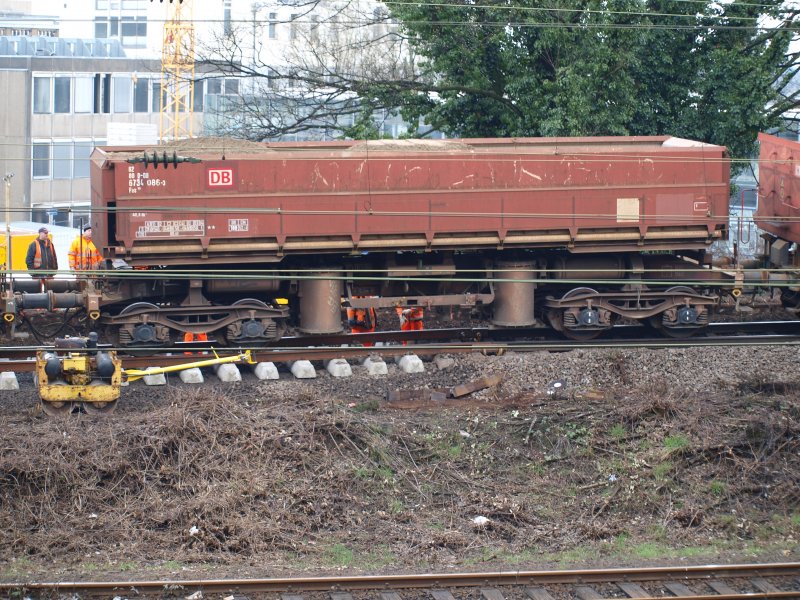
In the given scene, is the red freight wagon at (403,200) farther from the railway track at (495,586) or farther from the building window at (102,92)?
the building window at (102,92)

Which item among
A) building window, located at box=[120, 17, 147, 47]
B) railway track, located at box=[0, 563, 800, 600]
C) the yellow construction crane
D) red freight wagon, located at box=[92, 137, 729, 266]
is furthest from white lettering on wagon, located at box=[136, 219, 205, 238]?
building window, located at box=[120, 17, 147, 47]

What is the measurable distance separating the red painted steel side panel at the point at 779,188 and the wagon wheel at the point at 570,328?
334 cm

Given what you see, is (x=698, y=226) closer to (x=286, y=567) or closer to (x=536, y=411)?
(x=536, y=411)

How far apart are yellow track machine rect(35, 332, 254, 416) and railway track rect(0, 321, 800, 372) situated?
137cm

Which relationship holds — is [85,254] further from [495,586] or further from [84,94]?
[84,94]

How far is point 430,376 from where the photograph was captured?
14.5 meters

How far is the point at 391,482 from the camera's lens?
1104 centimetres

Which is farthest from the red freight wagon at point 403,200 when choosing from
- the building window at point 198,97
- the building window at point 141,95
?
the building window at point 198,97

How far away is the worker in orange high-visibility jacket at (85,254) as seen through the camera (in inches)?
656

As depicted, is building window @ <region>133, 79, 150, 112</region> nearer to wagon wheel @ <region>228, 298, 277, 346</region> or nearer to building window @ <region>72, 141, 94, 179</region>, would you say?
building window @ <region>72, 141, 94, 179</region>

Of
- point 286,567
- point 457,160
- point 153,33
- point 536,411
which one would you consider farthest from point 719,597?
point 153,33

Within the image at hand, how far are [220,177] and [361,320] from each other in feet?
12.4

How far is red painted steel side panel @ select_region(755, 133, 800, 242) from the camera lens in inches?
685

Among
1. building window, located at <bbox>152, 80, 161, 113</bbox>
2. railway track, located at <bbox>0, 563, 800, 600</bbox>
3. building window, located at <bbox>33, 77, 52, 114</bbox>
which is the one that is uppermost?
building window, located at <bbox>152, 80, 161, 113</bbox>
